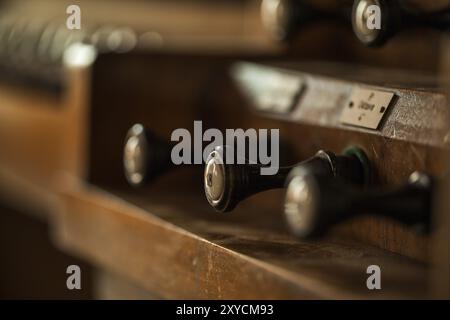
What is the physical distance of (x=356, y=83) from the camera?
1065 millimetres

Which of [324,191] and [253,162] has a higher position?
[253,162]

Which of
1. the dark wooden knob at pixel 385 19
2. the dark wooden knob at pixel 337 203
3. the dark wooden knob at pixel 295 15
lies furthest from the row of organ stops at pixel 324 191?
the dark wooden knob at pixel 295 15

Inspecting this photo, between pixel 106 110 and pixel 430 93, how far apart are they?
676 mm

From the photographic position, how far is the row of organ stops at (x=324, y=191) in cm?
74

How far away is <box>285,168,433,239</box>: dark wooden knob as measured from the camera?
737 mm

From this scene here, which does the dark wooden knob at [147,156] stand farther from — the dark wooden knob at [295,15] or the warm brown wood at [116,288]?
the dark wooden knob at [295,15]

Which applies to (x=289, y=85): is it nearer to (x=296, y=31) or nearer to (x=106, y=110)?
(x=296, y=31)

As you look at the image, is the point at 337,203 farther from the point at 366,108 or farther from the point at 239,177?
the point at 366,108

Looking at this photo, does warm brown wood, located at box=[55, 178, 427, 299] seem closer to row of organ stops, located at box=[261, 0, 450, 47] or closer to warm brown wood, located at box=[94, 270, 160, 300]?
warm brown wood, located at box=[94, 270, 160, 300]

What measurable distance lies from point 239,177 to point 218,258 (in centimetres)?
9

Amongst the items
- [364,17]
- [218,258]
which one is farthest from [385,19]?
[218,258]

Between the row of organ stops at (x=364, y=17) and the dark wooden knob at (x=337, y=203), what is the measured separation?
0.26m

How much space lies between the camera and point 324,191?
28.9 inches
